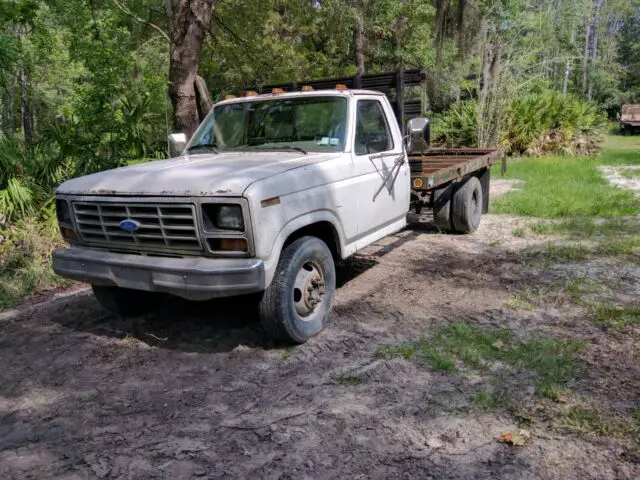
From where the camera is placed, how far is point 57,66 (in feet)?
85.2

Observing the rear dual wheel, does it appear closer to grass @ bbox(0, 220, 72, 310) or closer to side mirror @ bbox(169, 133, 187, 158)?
side mirror @ bbox(169, 133, 187, 158)

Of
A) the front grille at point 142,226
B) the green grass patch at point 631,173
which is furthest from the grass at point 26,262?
the green grass patch at point 631,173

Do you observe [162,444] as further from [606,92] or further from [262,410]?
[606,92]

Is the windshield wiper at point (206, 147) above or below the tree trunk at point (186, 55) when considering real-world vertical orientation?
below

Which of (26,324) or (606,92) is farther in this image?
(606,92)

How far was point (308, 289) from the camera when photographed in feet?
14.6

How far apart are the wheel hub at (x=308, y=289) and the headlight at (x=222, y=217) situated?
744mm

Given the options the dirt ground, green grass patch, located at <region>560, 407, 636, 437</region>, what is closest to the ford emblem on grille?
the dirt ground

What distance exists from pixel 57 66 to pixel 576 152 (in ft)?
74.3

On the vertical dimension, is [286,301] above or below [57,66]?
below

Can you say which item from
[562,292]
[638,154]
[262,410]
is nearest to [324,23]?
[638,154]

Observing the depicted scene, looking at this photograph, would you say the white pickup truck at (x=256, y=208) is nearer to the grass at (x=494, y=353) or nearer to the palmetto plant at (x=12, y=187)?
the grass at (x=494, y=353)

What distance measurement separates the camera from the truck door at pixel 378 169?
16.9 ft

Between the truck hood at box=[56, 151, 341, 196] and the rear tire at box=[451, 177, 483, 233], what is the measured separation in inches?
142
